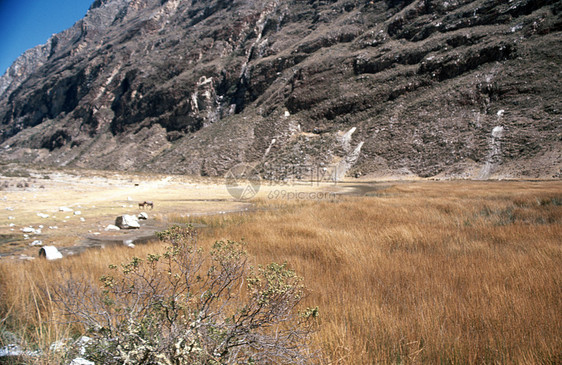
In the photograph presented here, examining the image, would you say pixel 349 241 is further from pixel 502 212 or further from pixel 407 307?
pixel 502 212

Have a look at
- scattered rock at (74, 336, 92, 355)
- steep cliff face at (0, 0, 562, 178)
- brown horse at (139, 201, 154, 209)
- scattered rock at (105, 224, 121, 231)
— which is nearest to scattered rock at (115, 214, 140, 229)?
scattered rock at (105, 224, 121, 231)

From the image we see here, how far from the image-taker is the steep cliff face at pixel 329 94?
3809 centimetres

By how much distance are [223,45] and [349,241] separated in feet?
316

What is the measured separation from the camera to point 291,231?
6703 millimetres

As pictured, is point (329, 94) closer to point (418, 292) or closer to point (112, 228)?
point (112, 228)

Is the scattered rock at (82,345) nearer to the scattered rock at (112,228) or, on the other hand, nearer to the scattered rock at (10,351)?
the scattered rock at (10,351)

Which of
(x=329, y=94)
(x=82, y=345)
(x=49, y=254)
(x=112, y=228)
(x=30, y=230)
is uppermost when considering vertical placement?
(x=329, y=94)

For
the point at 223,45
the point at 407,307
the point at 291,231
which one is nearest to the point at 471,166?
the point at 291,231

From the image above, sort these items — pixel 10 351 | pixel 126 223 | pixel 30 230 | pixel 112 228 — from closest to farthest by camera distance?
pixel 10 351 < pixel 30 230 < pixel 112 228 < pixel 126 223

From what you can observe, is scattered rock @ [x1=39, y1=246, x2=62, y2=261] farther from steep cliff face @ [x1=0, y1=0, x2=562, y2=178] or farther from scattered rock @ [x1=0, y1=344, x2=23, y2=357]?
steep cliff face @ [x1=0, y1=0, x2=562, y2=178]

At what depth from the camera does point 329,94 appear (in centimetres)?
5819

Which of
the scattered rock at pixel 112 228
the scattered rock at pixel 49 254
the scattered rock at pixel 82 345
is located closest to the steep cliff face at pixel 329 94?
the scattered rock at pixel 112 228

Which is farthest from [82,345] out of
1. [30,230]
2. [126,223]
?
[126,223]

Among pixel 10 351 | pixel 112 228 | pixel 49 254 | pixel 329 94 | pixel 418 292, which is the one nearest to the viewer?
pixel 10 351
